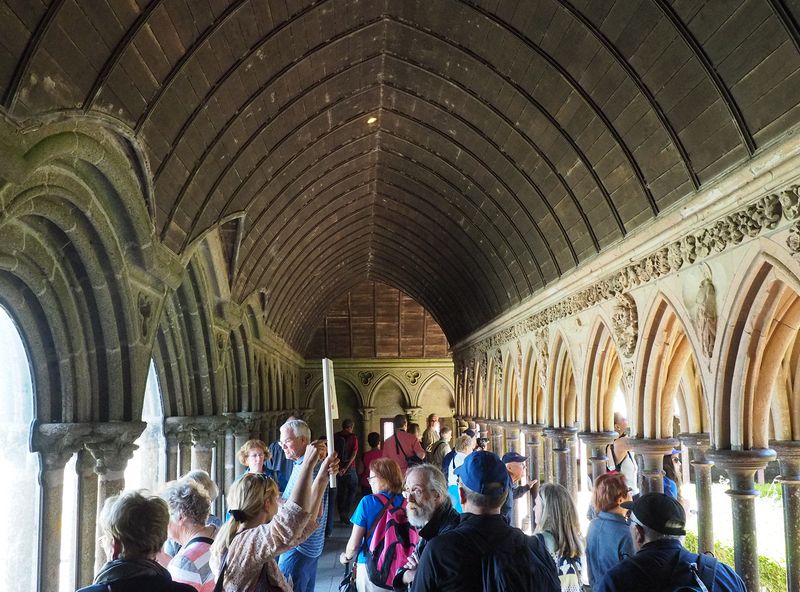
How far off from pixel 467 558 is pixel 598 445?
6.88m

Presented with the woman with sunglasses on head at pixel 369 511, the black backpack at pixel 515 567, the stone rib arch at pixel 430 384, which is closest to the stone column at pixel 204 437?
the woman with sunglasses on head at pixel 369 511

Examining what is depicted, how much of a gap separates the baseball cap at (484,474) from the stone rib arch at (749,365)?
10.6 feet

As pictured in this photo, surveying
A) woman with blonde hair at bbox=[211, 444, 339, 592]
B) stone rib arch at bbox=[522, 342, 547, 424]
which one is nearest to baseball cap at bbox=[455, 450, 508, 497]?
woman with blonde hair at bbox=[211, 444, 339, 592]

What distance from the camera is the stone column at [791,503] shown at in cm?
537

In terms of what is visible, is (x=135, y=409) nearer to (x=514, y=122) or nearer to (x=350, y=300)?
A: (x=514, y=122)

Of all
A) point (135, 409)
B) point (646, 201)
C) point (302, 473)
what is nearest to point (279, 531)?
point (302, 473)

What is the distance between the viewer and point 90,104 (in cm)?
458

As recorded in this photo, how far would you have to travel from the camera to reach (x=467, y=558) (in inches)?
98.6

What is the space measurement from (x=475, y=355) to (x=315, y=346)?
28.1 ft

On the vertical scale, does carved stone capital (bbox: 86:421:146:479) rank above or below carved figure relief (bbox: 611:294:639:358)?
below

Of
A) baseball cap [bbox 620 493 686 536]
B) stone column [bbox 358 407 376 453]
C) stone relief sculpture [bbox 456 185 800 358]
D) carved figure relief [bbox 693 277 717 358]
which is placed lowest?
stone column [bbox 358 407 376 453]

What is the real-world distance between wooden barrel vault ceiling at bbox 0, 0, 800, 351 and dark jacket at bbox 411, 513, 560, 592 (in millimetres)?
3117

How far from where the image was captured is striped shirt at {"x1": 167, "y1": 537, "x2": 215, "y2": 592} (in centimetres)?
310

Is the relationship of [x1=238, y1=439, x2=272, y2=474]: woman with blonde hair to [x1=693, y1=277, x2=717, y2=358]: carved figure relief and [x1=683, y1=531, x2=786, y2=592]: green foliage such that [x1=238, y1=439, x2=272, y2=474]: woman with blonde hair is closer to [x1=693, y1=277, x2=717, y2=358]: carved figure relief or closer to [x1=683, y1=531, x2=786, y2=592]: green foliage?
[x1=693, y1=277, x2=717, y2=358]: carved figure relief
